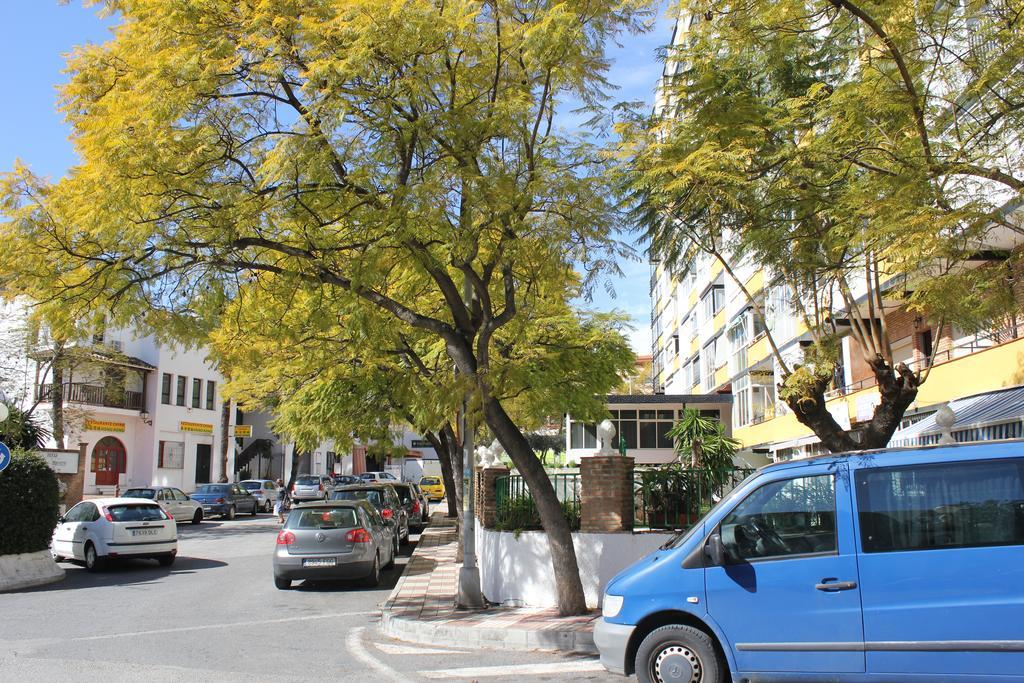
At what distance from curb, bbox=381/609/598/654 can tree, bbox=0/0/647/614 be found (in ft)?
4.21

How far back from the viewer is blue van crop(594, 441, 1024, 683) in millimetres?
5809

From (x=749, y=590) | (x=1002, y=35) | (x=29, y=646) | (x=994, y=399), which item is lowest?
(x=29, y=646)

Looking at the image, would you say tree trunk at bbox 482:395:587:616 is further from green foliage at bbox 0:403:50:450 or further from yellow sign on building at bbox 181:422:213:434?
yellow sign on building at bbox 181:422:213:434

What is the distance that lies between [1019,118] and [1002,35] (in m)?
0.85

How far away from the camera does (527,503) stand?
1245 centimetres

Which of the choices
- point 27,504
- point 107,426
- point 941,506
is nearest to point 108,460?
point 107,426

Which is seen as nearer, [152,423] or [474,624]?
[474,624]

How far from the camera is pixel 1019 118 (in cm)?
809

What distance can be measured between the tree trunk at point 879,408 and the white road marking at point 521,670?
14.3 ft

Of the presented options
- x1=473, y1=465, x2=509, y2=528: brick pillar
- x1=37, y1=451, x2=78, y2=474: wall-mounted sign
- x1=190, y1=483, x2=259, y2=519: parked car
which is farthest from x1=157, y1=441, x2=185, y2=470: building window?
x1=473, y1=465, x2=509, y2=528: brick pillar

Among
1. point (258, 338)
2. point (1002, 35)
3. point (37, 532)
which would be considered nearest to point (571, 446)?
point (258, 338)

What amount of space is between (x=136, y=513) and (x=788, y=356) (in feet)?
61.9

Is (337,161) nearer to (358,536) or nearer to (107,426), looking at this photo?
(358,536)

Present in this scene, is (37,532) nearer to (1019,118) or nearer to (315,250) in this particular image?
(315,250)
